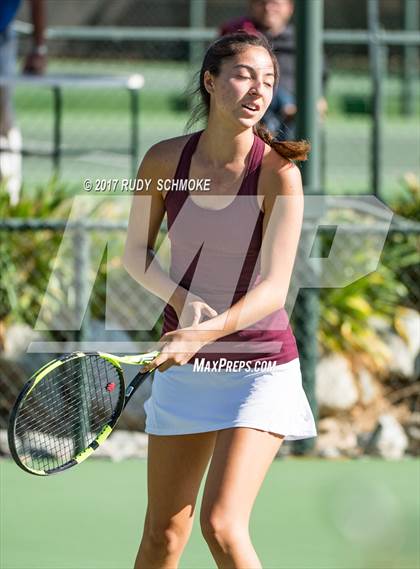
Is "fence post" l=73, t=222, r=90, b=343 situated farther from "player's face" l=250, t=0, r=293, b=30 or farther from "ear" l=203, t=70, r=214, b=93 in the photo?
"ear" l=203, t=70, r=214, b=93

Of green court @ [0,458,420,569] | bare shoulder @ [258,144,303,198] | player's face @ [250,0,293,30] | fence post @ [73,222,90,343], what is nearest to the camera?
bare shoulder @ [258,144,303,198]

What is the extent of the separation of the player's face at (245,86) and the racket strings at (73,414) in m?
0.81

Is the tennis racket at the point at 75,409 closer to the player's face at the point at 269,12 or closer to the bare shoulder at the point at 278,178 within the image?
the bare shoulder at the point at 278,178

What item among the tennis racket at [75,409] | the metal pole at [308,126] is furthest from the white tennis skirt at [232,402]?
the metal pole at [308,126]

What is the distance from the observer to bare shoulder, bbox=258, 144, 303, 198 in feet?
11.7

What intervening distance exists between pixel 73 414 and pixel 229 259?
2.26 feet

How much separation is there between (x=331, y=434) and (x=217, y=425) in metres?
3.62

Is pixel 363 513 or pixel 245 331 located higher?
pixel 363 513

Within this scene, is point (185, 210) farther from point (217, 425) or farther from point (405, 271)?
point (405, 271)

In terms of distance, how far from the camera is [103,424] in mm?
3703

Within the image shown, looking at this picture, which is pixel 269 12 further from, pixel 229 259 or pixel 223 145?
pixel 229 259

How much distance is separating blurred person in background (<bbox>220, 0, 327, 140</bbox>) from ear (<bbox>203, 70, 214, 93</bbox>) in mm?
3911

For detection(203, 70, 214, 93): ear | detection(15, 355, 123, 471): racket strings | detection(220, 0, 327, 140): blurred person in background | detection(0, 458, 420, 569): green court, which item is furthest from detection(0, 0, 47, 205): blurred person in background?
detection(203, 70, 214, 93): ear

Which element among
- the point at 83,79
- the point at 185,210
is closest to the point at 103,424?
the point at 185,210
